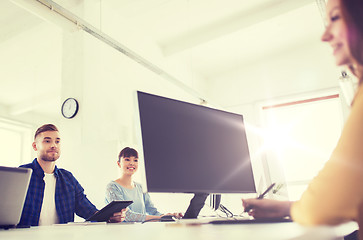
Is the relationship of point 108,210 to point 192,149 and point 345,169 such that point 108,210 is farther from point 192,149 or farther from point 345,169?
point 345,169

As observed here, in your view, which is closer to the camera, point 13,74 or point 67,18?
point 67,18

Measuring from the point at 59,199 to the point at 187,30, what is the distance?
3306mm

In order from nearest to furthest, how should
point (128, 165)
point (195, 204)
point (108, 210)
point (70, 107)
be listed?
point (195, 204) < point (108, 210) < point (128, 165) < point (70, 107)

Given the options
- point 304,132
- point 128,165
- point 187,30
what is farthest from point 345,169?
point 304,132

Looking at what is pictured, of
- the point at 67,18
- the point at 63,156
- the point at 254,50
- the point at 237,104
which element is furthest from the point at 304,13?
the point at 63,156

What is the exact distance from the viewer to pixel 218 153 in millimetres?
1639

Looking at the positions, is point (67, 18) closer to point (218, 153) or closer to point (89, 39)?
point (89, 39)

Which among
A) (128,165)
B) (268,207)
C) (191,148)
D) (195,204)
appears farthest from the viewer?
(128,165)

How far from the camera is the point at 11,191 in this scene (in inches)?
60.9

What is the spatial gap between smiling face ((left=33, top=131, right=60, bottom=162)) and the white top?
157 millimetres

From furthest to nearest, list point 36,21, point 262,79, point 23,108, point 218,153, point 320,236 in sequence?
point 23,108, point 262,79, point 36,21, point 218,153, point 320,236

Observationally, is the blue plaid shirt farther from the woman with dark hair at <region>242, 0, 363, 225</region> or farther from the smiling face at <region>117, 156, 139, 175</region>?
the woman with dark hair at <region>242, 0, 363, 225</region>

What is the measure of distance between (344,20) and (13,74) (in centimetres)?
649

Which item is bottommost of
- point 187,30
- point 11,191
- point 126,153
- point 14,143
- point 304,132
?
point 11,191
